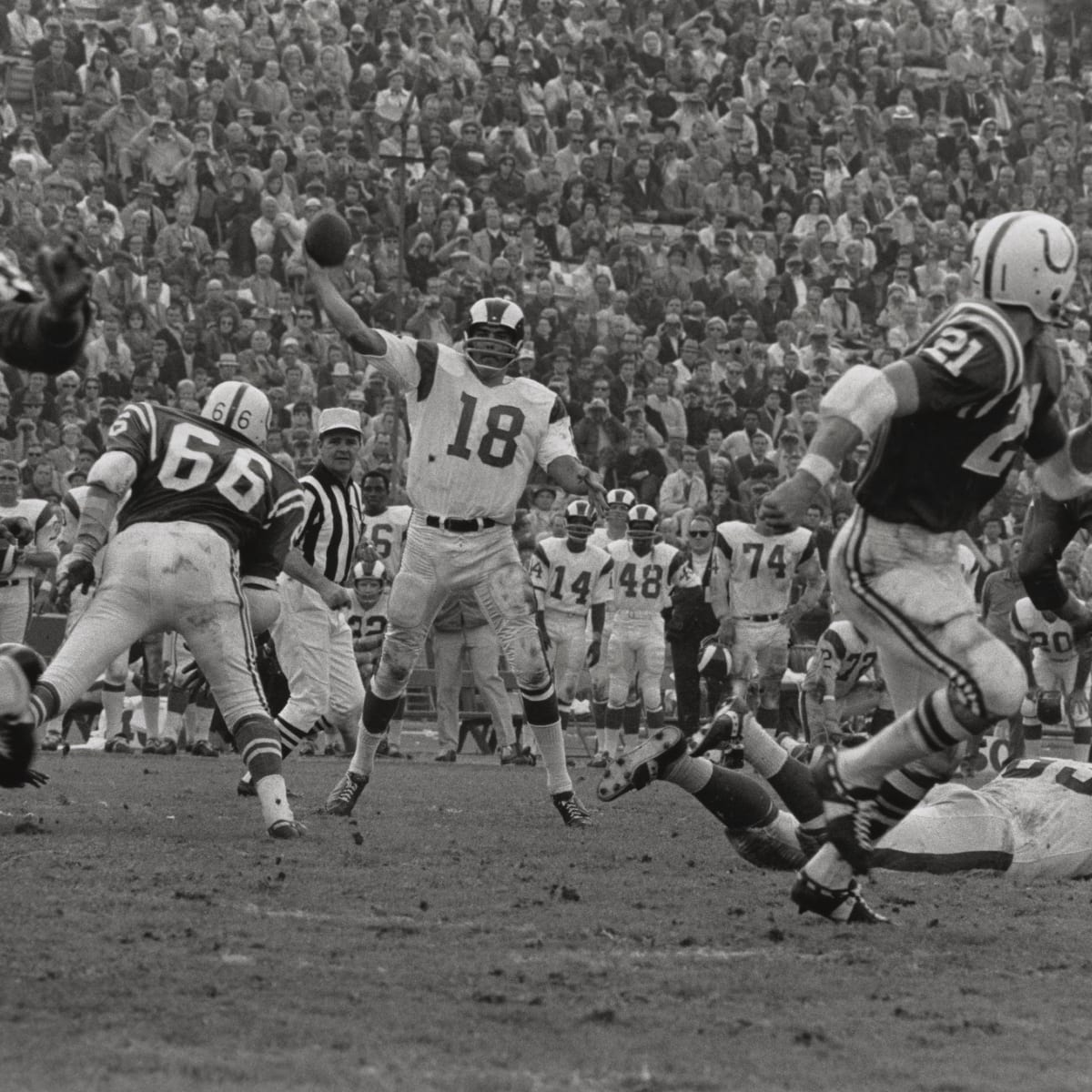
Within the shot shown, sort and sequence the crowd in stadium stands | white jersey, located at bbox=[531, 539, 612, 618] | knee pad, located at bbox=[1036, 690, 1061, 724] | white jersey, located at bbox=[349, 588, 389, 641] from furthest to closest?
the crowd in stadium stands, white jersey, located at bbox=[531, 539, 612, 618], white jersey, located at bbox=[349, 588, 389, 641], knee pad, located at bbox=[1036, 690, 1061, 724]

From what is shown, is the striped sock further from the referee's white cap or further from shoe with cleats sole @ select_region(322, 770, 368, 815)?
the referee's white cap

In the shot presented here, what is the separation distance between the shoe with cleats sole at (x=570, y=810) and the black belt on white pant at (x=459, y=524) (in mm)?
1327

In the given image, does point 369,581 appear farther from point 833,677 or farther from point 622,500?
point 833,677

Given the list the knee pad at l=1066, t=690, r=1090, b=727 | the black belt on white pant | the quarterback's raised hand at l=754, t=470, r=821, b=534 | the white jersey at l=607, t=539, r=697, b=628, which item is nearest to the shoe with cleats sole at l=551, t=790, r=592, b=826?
the black belt on white pant

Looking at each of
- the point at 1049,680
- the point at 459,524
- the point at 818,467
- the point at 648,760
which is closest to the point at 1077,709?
the point at 1049,680

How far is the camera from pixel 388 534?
16766 millimetres

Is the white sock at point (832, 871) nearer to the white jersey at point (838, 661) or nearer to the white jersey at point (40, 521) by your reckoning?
the white jersey at point (838, 661)

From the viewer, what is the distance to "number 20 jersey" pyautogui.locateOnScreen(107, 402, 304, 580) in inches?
313

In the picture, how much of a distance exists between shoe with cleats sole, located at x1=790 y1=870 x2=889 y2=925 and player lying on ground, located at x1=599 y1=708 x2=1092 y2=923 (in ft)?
2.47

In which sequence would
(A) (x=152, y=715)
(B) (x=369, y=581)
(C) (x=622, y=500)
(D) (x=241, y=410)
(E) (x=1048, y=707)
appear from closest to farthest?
(D) (x=241, y=410), (E) (x=1048, y=707), (A) (x=152, y=715), (B) (x=369, y=581), (C) (x=622, y=500)

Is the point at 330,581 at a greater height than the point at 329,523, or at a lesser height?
lesser

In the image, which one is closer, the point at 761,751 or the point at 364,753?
the point at 761,751

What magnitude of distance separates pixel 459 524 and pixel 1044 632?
6923 mm

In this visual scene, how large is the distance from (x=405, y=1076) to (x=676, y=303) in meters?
18.6
